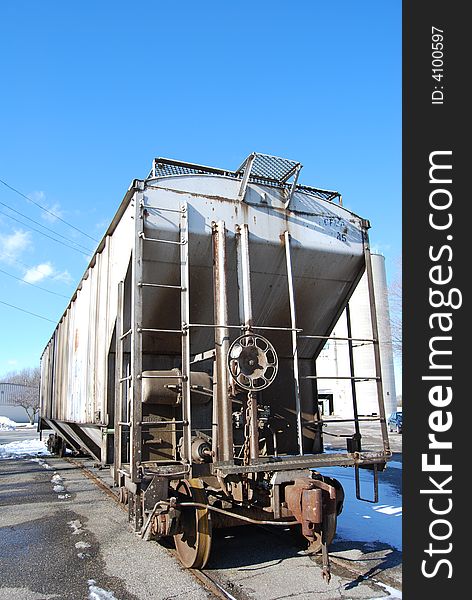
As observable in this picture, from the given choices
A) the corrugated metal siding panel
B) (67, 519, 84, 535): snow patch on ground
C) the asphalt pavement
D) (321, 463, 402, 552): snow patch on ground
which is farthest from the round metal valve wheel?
(67, 519, 84, 535): snow patch on ground

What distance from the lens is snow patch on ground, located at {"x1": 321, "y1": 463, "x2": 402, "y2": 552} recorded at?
20.3ft

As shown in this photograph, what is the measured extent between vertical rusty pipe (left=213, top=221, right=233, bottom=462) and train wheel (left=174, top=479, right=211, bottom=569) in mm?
396

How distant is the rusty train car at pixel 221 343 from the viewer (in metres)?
A: 4.84

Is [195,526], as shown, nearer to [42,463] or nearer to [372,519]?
[372,519]

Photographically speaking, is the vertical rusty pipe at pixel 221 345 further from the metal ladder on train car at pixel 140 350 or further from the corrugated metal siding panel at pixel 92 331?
the corrugated metal siding panel at pixel 92 331

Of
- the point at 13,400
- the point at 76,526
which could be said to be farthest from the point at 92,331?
the point at 13,400

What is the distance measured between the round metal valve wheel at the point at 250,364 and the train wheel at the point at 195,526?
1105mm

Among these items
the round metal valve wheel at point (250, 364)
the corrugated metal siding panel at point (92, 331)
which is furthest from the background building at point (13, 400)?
the round metal valve wheel at point (250, 364)

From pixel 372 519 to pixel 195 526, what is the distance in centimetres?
335

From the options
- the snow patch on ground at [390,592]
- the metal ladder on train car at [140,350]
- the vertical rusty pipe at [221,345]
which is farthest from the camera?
the vertical rusty pipe at [221,345]

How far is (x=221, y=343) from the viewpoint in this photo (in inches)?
204

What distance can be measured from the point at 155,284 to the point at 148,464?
1.98 meters

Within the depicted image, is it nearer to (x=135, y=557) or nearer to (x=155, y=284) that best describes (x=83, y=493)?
(x=135, y=557)

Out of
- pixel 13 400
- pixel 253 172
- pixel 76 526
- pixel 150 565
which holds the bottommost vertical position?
pixel 13 400
